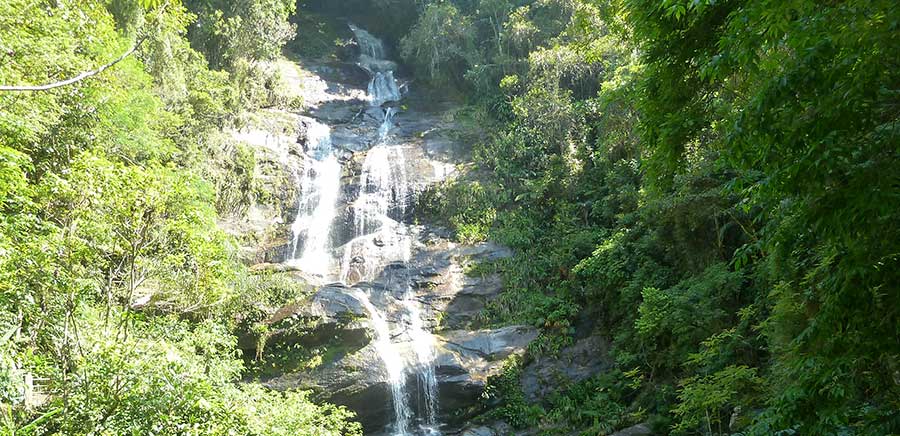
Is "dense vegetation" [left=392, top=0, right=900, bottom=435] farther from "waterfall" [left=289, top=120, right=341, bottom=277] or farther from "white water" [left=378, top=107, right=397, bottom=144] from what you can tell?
"waterfall" [left=289, top=120, right=341, bottom=277]

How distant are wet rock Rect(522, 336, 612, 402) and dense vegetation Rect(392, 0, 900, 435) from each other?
30cm

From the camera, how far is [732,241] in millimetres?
12250

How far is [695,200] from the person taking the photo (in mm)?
11625

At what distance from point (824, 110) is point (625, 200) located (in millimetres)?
13703

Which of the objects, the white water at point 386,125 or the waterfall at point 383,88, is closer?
the white water at point 386,125

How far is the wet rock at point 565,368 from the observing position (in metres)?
13.8

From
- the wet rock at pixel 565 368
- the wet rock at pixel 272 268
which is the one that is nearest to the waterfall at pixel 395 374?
A: the wet rock at pixel 565 368

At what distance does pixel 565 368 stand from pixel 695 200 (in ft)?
17.4

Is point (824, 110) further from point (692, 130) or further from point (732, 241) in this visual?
point (732, 241)

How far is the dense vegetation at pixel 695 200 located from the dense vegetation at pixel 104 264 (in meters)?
3.93

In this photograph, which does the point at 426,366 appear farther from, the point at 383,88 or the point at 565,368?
the point at 383,88

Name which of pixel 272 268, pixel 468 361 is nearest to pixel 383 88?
pixel 272 268

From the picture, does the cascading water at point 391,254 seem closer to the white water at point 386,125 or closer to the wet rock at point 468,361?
the white water at point 386,125

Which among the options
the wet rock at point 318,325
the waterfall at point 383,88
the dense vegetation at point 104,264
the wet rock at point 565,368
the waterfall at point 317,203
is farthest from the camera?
the waterfall at point 383,88
